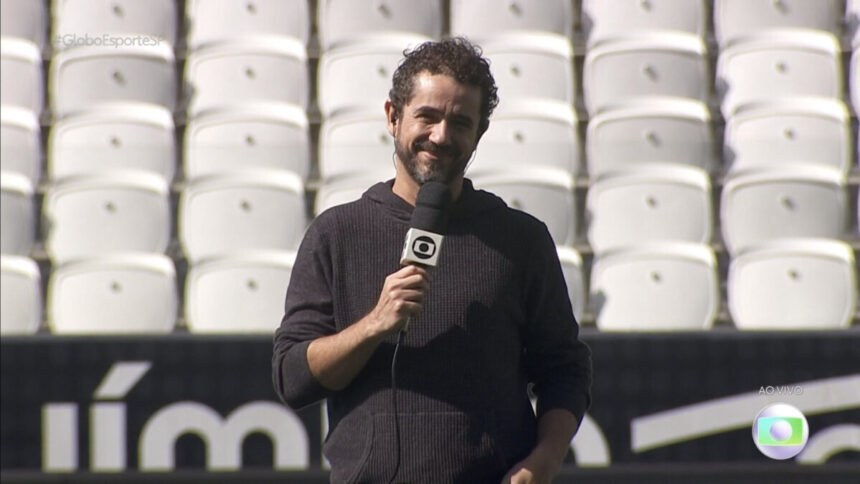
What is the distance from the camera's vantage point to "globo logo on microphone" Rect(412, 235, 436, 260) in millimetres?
1521

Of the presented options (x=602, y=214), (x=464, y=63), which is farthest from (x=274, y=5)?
(x=464, y=63)

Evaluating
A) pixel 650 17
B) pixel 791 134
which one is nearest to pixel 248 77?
pixel 650 17

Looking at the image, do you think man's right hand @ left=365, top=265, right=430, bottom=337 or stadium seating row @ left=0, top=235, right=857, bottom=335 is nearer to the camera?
man's right hand @ left=365, top=265, right=430, bottom=337

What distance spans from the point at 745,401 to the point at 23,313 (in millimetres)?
2455

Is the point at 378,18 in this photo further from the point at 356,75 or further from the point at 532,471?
the point at 532,471

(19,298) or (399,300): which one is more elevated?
(19,298)

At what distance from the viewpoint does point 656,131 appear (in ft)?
16.2

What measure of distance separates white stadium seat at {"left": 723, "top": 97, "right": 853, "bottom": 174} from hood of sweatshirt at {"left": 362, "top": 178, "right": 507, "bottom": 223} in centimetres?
310

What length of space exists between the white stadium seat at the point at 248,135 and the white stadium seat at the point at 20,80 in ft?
2.37

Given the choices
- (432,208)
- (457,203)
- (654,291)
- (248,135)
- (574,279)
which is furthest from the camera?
(248,135)

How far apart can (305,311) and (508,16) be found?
4074 millimetres

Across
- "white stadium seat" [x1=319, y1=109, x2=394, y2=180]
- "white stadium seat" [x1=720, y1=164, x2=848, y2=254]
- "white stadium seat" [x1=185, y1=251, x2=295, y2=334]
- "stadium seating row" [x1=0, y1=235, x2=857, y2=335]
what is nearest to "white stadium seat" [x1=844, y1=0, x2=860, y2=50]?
"white stadium seat" [x1=720, y1=164, x2=848, y2=254]

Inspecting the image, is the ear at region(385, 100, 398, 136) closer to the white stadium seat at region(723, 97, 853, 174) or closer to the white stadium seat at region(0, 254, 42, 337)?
the white stadium seat at region(0, 254, 42, 337)

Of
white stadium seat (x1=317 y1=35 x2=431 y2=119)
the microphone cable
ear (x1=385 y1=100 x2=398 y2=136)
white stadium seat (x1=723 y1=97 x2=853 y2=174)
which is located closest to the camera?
the microphone cable
